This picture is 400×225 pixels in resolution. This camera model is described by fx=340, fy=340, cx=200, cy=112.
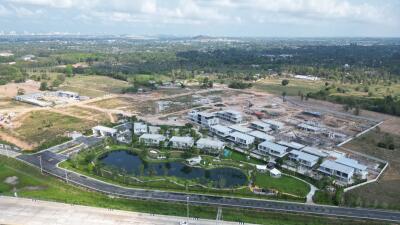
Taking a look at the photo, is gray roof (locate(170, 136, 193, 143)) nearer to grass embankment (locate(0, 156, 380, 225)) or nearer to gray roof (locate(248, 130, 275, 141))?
gray roof (locate(248, 130, 275, 141))

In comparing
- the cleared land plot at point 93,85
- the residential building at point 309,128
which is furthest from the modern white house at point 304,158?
the cleared land plot at point 93,85

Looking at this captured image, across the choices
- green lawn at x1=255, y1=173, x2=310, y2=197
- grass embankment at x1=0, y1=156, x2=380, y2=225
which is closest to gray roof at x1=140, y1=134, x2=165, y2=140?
grass embankment at x1=0, y1=156, x2=380, y2=225

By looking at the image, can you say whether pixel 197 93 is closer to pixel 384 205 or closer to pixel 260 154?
pixel 260 154

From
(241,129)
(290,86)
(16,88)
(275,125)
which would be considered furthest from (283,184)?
(16,88)

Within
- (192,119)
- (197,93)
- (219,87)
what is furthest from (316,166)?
(219,87)

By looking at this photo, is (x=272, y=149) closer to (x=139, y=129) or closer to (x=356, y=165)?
(x=356, y=165)
